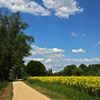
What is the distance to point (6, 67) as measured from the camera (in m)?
80.2

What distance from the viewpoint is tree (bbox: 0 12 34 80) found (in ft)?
251

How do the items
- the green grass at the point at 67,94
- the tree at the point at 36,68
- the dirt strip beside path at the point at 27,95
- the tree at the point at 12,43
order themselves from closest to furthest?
the green grass at the point at 67,94 → the dirt strip beside path at the point at 27,95 → the tree at the point at 12,43 → the tree at the point at 36,68

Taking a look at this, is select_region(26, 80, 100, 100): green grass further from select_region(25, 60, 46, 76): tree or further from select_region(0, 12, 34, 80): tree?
select_region(25, 60, 46, 76): tree

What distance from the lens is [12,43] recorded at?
7919 centimetres

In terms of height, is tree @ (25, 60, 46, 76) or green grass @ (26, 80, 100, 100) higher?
tree @ (25, 60, 46, 76)

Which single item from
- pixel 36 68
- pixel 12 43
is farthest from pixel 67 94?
pixel 36 68

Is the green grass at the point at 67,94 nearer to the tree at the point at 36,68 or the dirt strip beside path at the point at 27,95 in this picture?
the dirt strip beside path at the point at 27,95

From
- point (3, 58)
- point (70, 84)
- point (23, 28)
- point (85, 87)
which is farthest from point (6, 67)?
point (85, 87)

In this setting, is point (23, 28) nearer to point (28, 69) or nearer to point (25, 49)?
point (25, 49)

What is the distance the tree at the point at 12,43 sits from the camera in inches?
3014

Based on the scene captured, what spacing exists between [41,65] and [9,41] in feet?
196

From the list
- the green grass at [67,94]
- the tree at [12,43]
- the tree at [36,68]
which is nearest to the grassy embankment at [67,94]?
the green grass at [67,94]

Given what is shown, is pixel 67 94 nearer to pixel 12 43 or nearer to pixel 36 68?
pixel 12 43

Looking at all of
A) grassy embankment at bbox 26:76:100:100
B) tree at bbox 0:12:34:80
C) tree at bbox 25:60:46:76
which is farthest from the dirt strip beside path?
tree at bbox 25:60:46:76
